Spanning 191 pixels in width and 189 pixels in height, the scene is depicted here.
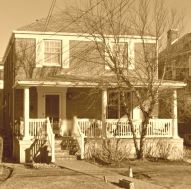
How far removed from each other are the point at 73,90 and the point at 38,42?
10.6 ft

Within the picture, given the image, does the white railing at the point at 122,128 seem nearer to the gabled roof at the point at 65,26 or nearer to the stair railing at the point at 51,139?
the stair railing at the point at 51,139

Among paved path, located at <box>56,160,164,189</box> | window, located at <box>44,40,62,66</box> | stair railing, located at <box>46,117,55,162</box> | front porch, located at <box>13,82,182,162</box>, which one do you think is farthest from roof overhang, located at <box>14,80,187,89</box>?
paved path, located at <box>56,160,164,189</box>

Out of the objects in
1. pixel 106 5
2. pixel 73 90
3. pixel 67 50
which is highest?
pixel 106 5

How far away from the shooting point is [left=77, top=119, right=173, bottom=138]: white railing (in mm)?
24016

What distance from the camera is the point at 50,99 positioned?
26391 mm

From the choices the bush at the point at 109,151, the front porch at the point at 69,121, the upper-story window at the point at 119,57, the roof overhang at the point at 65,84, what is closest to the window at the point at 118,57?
the upper-story window at the point at 119,57

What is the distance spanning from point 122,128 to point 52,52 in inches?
240

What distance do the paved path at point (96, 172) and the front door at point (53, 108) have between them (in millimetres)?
5081

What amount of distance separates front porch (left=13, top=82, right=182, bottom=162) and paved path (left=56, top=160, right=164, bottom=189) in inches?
42.2

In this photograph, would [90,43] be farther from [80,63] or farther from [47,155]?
[47,155]

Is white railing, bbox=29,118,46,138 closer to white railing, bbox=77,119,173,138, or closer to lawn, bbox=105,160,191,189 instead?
white railing, bbox=77,119,173,138

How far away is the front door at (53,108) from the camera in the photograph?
26.4m

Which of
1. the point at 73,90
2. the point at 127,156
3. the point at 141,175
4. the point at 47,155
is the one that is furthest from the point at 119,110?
the point at 141,175

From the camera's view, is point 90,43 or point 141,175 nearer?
point 141,175
